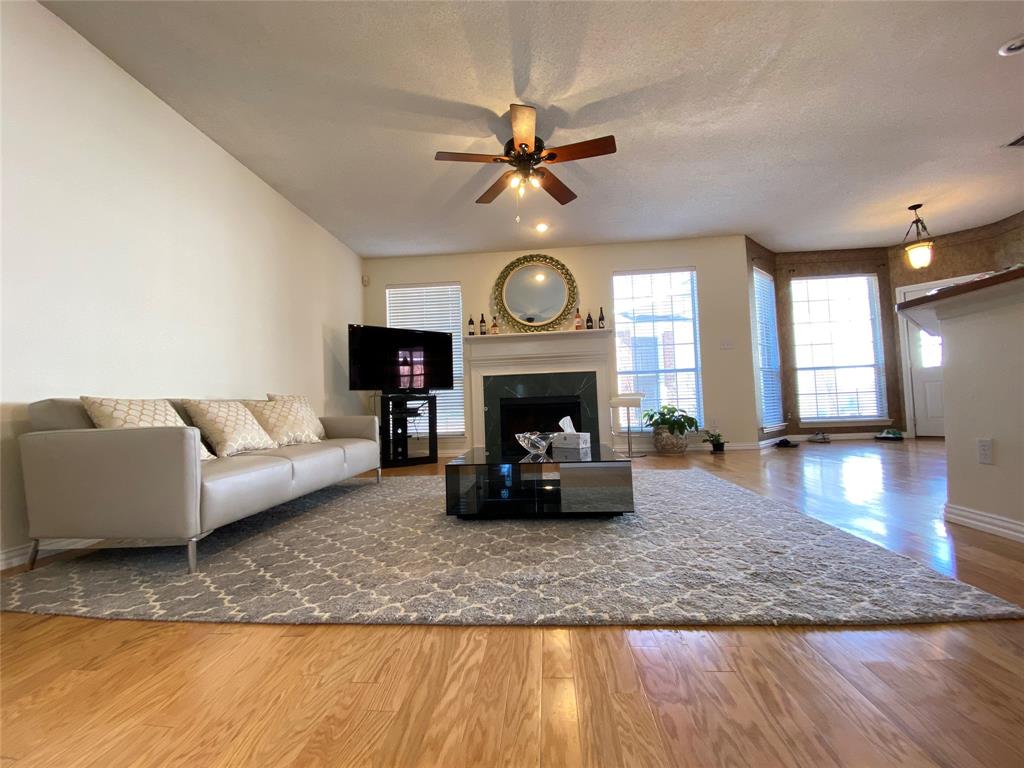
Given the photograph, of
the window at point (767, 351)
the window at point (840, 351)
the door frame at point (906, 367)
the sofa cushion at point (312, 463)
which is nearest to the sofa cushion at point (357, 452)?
the sofa cushion at point (312, 463)

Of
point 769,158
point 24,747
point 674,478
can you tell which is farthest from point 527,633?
point 769,158

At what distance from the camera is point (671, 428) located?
18.0 ft

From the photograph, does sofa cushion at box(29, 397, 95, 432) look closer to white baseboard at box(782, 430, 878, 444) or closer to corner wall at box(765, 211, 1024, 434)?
corner wall at box(765, 211, 1024, 434)

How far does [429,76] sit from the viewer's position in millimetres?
2730

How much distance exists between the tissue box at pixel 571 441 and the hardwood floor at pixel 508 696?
5.89 feet

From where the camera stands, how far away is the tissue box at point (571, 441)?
3.08 m

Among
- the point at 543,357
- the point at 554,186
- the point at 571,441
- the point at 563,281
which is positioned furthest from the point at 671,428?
the point at 554,186

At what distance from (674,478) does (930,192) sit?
4074 millimetres

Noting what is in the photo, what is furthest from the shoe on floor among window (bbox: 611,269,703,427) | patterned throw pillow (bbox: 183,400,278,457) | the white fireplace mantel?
patterned throw pillow (bbox: 183,400,278,457)

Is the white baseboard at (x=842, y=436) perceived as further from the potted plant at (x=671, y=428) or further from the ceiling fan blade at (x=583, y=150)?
the ceiling fan blade at (x=583, y=150)

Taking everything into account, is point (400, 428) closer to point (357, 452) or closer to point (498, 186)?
point (357, 452)

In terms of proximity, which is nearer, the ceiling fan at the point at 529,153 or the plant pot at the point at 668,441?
the ceiling fan at the point at 529,153

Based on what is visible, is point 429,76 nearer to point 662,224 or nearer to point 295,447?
point 295,447

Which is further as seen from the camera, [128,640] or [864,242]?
[864,242]
